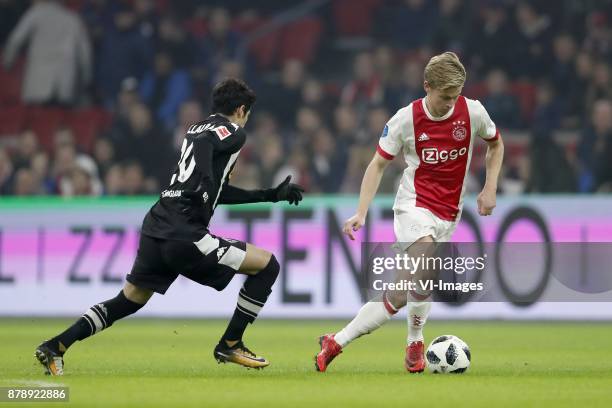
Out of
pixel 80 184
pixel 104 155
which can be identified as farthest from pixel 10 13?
pixel 80 184

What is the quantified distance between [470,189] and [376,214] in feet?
6.39

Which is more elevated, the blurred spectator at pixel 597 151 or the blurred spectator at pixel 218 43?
the blurred spectator at pixel 218 43

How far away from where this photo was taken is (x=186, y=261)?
8.05m

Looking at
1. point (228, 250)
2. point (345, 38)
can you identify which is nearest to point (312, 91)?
point (345, 38)

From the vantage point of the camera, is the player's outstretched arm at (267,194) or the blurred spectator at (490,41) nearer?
the player's outstretched arm at (267,194)

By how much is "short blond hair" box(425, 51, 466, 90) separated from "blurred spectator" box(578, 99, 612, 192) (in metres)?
8.07

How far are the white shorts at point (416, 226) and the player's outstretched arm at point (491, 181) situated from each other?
272 millimetres

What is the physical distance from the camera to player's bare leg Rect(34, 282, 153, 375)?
7918 mm

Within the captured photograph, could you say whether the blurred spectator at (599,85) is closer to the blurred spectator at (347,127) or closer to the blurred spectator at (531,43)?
the blurred spectator at (531,43)

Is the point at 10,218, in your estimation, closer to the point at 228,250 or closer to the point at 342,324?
the point at 342,324

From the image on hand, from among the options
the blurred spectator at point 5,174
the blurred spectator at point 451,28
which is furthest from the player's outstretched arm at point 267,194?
the blurred spectator at point 451,28

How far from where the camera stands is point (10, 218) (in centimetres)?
1445

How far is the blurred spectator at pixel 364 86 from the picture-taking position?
57.4 ft

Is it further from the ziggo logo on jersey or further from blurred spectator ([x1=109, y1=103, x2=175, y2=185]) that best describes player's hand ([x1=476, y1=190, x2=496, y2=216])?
blurred spectator ([x1=109, y1=103, x2=175, y2=185])
